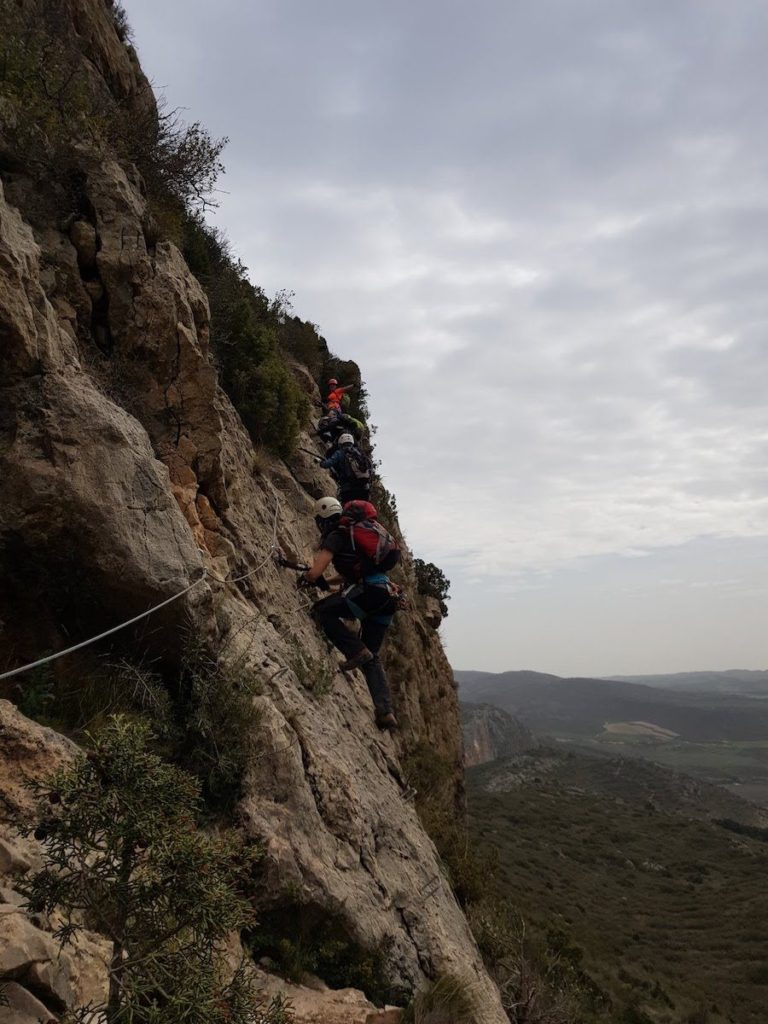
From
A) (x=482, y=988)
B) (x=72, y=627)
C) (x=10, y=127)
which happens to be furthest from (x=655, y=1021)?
(x=10, y=127)

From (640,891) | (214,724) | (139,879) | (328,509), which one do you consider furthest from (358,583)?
(640,891)

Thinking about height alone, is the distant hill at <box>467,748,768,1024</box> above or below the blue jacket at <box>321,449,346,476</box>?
below

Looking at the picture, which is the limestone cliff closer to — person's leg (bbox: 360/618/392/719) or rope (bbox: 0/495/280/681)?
rope (bbox: 0/495/280/681)

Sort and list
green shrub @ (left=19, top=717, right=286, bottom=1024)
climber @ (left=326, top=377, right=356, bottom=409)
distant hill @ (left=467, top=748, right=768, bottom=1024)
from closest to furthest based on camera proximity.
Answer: green shrub @ (left=19, top=717, right=286, bottom=1024) → climber @ (left=326, top=377, right=356, bottom=409) → distant hill @ (left=467, top=748, right=768, bottom=1024)

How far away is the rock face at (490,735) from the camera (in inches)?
4338

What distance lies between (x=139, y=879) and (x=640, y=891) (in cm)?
4299

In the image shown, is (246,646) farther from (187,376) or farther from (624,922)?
(624,922)

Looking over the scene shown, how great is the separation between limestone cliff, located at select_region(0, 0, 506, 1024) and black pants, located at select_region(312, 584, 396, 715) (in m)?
0.27

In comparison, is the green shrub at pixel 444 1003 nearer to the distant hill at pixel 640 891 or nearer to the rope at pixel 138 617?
the rope at pixel 138 617

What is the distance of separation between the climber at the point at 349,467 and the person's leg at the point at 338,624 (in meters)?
3.34

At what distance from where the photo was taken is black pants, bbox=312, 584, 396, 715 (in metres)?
8.38

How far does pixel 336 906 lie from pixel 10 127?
856cm

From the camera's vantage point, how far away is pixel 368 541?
8219mm

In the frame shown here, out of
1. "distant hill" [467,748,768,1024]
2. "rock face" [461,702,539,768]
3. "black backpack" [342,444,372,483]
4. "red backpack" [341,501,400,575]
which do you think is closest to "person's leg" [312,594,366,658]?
"red backpack" [341,501,400,575]
